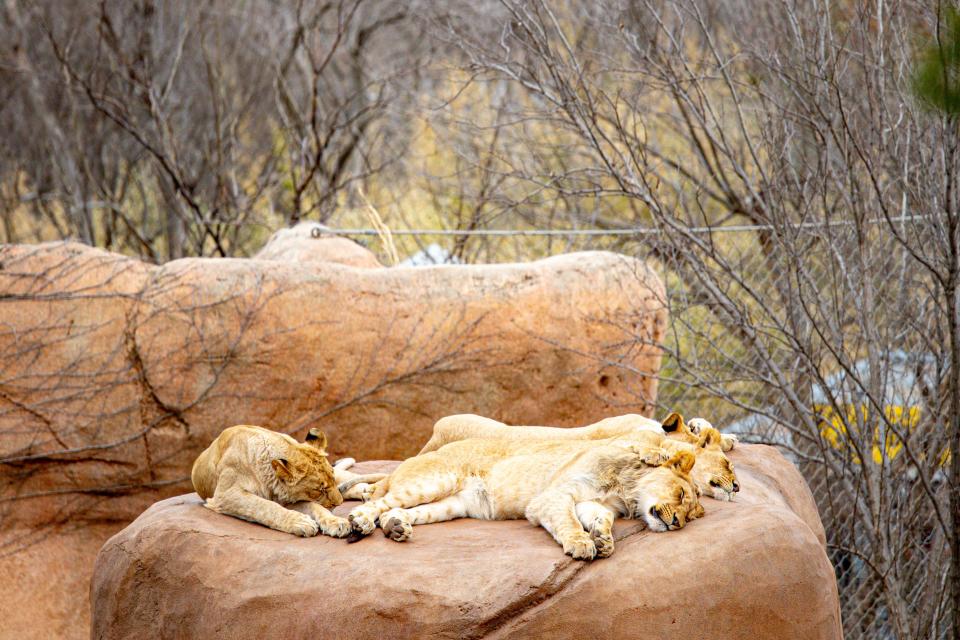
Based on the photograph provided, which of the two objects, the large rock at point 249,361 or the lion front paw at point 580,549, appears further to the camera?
Answer: the large rock at point 249,361

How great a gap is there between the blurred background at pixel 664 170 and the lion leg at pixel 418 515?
1.12m

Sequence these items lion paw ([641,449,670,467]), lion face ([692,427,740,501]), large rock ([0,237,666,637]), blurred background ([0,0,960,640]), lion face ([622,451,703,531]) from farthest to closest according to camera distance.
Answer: large rock ([0,237,666,637]) < blurred background ([0,0,960,640]) < lion face ([692,427,740,501]) < lion paw ([641,449,670,467]) < lion face ([622,451,703,531])

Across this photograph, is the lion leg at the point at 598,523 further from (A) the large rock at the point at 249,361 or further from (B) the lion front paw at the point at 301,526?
(A) the large rock at the point at 249,361

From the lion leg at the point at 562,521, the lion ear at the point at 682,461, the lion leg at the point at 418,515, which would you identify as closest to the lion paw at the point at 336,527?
the lion leg at the point at 418,515

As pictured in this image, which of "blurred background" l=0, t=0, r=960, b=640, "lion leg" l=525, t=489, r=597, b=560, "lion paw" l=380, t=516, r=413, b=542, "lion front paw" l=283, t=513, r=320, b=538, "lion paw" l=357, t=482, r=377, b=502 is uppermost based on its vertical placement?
"blurred background" l=0, t=0, r=960, b=640

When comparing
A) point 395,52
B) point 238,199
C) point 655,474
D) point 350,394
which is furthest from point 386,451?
point 395,52

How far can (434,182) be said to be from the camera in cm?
1288

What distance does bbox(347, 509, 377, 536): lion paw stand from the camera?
3701 millimetres

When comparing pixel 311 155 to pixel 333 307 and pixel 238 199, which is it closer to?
pixel 238 199

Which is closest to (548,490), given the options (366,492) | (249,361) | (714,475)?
(714,475)

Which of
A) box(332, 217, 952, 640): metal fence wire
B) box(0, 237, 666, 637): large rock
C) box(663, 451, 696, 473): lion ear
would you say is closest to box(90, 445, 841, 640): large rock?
box(663, 451, 696, 473): lion ear

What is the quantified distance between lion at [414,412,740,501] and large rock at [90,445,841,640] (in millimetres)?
124

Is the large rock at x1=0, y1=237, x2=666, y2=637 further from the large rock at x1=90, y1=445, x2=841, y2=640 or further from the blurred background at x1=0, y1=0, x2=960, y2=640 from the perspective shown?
the large rock at x1=90, y1=445, x2=841, y2=640

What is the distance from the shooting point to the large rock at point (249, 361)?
6.45 m
